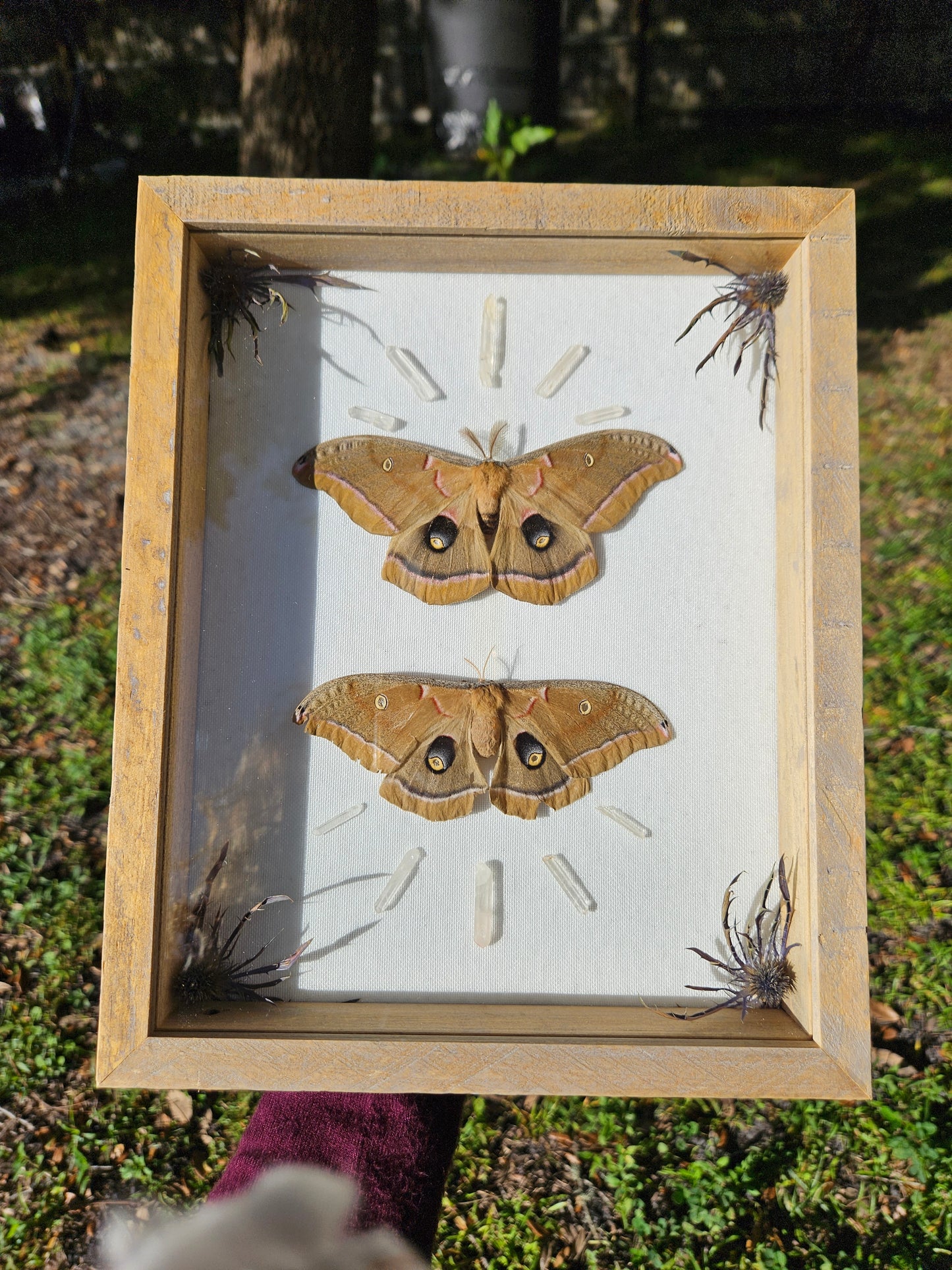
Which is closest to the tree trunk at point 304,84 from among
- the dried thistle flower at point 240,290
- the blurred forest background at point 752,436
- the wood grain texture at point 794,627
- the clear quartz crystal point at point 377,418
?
the blurred forest background at point 752,436

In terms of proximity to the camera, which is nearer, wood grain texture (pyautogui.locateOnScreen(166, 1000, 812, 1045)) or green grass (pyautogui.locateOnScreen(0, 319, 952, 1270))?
wood grain texture (pyautogui.locateOnScreen(166, 1000, 812, 1045))

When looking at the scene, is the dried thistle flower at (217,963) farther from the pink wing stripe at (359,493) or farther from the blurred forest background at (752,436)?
the blurred forest background at (752,436)

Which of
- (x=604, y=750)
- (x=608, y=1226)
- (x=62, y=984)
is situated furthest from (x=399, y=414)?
(x=608, y=1226)

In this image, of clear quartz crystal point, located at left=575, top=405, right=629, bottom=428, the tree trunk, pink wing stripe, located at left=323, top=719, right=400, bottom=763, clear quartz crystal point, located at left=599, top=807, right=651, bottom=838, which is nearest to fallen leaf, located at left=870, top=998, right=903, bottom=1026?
clear quartz crystal point, located at left=599, top=807, right=651, bottom=838

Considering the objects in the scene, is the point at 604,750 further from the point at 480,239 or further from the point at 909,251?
the point at 909,251

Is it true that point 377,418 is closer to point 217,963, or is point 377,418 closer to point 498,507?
point 498,507

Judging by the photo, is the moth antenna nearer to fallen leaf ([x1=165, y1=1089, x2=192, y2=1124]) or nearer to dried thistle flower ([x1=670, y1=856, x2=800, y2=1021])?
dried thistle flower ([x1=670, y1=856, x2=800, y2=1021])
